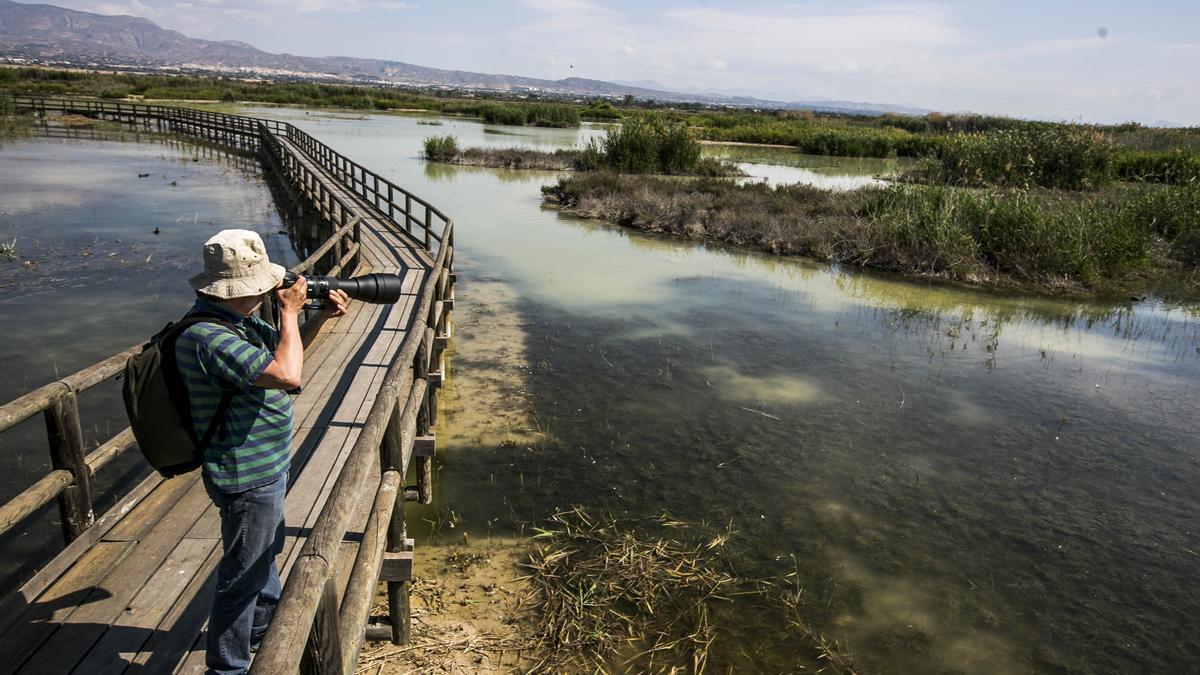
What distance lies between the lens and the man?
8.11 feet

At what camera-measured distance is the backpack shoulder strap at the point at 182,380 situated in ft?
8.07

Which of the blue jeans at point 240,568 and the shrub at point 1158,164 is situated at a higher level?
the shrub at point 1158,164

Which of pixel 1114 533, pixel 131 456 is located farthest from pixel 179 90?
pixel 1114 533

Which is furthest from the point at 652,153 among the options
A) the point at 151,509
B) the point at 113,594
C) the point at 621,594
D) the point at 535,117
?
the point at 535,117

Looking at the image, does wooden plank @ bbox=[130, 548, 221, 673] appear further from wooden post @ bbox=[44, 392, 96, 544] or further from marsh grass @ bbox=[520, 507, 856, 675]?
marsh grass @ bbox=[520, 507, 856, 675]

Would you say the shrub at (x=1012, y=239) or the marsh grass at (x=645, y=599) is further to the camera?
the shrub at (x=1012, y=239)

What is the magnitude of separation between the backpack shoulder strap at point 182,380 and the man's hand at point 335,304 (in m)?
0.45

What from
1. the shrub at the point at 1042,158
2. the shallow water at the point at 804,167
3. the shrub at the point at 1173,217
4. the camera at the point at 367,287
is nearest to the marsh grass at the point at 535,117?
the shallow water at the point at 804,167

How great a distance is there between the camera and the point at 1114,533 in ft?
21.3

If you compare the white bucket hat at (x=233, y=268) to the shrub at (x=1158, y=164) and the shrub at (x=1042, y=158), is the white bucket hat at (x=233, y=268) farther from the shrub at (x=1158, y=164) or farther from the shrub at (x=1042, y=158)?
the shrub at (x=1158, y=164)

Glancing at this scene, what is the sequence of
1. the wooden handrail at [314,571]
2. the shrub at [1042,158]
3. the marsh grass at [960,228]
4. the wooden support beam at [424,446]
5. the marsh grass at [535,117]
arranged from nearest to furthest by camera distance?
the wooden handrail at [314,571], the wooden support beam at [424,446], the marsh grass at [960,228], the shrub at [1042,158], the marsh grass at [535,117]

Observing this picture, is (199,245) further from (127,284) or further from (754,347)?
(754,347)

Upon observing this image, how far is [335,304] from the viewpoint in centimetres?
299

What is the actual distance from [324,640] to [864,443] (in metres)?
6.60
